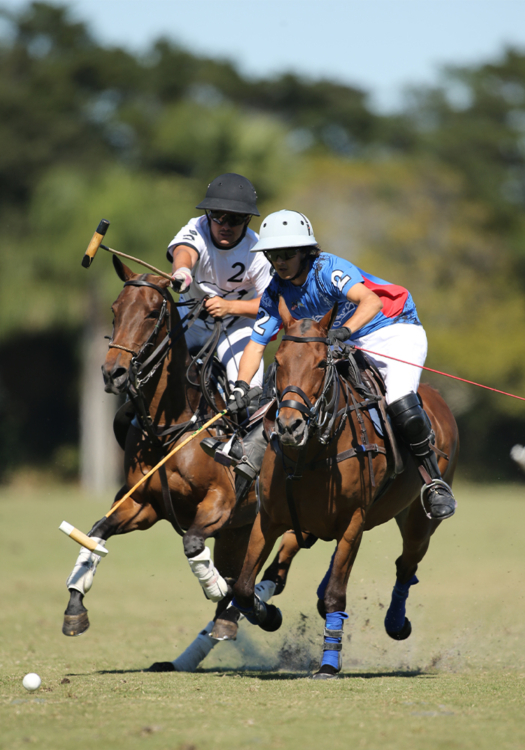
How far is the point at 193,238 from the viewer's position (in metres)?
7.16

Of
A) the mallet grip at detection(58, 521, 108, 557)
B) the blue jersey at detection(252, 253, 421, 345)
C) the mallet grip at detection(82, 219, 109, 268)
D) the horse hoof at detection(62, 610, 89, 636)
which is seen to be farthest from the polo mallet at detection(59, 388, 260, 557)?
the mallet grip at detection(82, 219, 109, 268)

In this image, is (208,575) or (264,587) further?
(264,587)

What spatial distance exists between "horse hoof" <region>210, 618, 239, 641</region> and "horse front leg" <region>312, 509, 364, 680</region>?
0.73 metres

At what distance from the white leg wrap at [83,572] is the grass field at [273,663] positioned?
21.5 inches

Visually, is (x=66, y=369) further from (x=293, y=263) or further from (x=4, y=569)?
(x=293, y=263)

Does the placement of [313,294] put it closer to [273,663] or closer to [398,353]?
[398,353]

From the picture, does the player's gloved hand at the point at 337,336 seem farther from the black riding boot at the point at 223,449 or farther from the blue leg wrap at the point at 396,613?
the blue leg wrap at the point at 396,613

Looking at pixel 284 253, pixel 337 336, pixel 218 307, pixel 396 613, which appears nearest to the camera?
pixel 337 336

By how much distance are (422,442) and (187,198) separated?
2404 centimetres

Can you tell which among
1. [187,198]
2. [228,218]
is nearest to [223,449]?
[228,218]

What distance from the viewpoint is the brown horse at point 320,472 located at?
5461 mm

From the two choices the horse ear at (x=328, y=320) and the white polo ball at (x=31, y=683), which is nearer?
the white polo ball at (x=31, y=683)

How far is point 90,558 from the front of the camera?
20.7 feet

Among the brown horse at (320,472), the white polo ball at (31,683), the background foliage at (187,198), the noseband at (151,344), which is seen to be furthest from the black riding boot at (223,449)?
the background foliage at (187,198)
